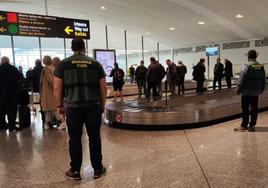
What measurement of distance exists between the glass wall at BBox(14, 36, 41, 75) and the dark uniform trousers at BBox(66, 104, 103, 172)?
39.5 feet

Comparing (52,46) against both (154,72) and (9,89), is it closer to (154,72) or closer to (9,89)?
(154,72)

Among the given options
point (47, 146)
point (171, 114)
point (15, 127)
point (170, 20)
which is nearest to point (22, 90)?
point (15, 127)

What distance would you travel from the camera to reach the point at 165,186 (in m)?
3.01

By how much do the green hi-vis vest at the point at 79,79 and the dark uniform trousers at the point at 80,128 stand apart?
119mm

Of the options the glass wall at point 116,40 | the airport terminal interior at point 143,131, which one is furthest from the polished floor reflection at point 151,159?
the glass wall at point 116,40

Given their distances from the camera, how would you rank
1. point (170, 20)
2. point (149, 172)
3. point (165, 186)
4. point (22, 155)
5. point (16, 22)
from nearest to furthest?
1. point (165, 186)
2. point (149, 172)
3. point (22, 155)
4. point (16, 22)
5. point (170, 20)

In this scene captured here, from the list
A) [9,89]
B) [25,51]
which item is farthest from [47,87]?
[25,51]

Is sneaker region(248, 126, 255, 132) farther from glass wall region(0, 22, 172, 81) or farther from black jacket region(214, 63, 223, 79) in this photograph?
black jacket region(214, 63, 223, 79)

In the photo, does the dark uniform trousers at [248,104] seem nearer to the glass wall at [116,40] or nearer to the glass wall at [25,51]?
the glass wall at [25,51]

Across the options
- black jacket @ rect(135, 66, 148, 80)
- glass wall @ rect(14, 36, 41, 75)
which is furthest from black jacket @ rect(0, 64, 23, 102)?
glass wall @ rect(14, 36, 41, 75)

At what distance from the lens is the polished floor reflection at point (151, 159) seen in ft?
10.4

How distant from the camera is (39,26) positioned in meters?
9.46

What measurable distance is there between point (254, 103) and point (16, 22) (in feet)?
24.5

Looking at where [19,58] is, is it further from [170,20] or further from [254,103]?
[254,103]
